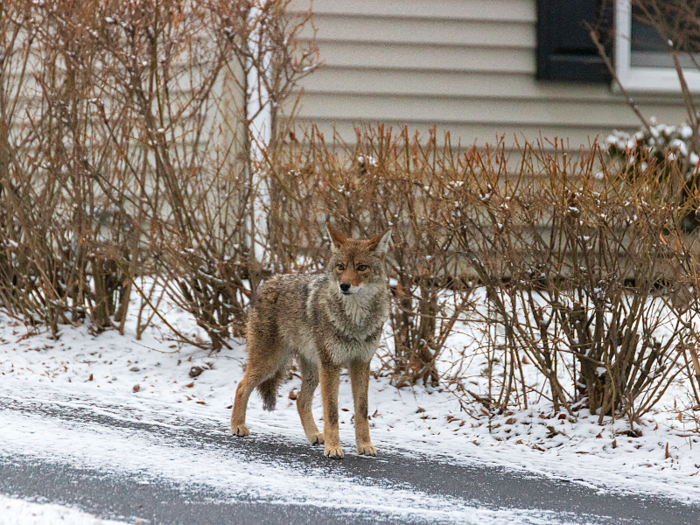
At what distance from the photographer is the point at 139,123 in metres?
8.32

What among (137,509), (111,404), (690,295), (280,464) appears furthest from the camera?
(111,404)

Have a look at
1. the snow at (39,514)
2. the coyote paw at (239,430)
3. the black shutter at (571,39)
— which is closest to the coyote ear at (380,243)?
the coyote paw at (239,430)

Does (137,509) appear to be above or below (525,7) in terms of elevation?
below

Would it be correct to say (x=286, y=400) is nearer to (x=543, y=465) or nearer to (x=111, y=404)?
(x=111, y=404)

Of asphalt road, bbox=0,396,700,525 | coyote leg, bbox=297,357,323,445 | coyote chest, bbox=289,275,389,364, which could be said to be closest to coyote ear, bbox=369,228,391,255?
coyote chest, bbox=289,275,389,364

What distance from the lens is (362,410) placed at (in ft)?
19.5


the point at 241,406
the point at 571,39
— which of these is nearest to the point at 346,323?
the point at 241,406

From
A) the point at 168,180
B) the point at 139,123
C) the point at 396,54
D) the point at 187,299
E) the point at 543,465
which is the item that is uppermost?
the point at 396,54

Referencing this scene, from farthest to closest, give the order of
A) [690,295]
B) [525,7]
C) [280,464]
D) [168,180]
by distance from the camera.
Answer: [525,7], [168,180], [690,295], [280,464]

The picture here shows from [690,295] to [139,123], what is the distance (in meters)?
5.36

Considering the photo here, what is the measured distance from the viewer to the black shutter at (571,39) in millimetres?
10258

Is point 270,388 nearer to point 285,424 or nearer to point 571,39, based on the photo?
point 285,424

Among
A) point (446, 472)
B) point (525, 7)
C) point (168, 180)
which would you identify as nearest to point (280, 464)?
point (446, 472)

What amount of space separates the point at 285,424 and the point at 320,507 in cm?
221
